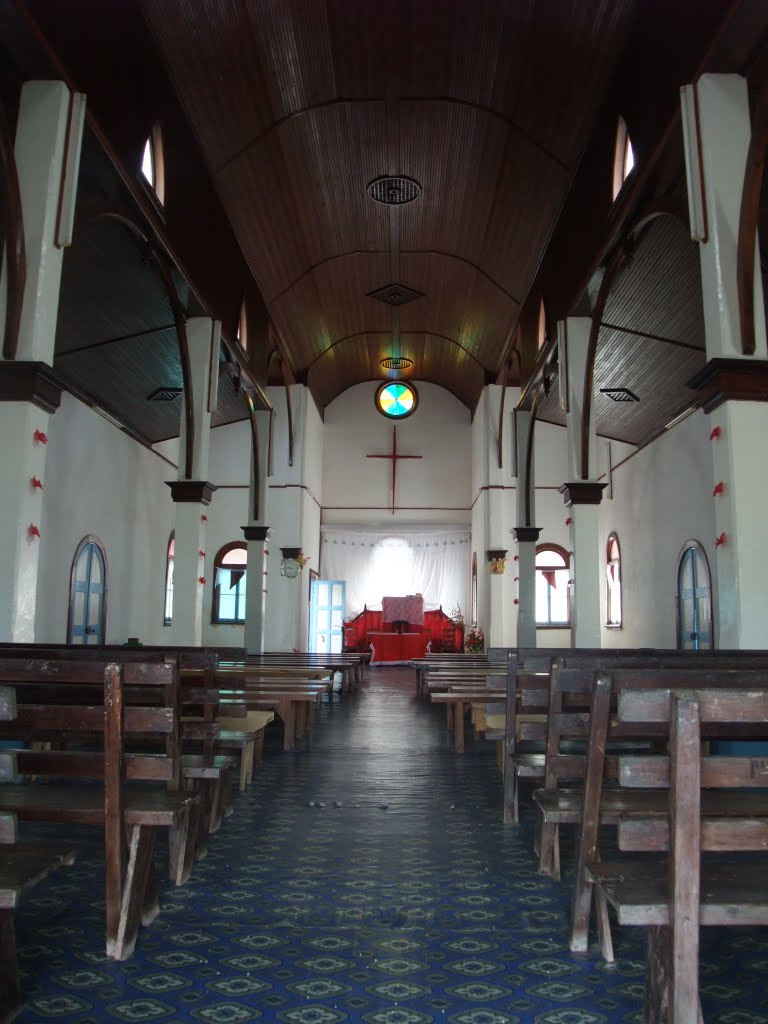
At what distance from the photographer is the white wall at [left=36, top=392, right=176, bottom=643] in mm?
9766

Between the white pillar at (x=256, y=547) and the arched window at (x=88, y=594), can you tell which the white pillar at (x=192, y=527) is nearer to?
the arched window at (x=88, y=594)

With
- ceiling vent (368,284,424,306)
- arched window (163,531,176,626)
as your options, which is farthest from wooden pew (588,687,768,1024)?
arched window (163,531,176,626)

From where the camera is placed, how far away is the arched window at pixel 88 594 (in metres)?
10.4

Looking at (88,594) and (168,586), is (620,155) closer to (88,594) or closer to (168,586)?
(88,594)

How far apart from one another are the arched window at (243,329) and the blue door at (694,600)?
6.56m

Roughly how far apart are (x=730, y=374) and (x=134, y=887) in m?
4.04

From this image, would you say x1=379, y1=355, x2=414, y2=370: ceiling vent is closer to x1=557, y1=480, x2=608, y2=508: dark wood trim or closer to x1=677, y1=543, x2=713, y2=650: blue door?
x1=677, y1=543, x2=713, y2=650: blue door

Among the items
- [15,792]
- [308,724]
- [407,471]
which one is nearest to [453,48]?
[308,724]

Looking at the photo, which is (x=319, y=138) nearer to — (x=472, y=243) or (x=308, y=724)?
(x=472, y=243)

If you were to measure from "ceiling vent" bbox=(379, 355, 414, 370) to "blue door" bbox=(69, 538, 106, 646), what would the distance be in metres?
7.58

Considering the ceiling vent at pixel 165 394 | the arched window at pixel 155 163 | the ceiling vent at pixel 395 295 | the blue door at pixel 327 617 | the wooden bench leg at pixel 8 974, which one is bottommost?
the wooden bench leg at pixel 8 974

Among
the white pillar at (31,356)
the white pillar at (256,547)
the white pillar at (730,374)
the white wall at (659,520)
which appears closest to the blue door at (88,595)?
the white pillar at (256,547)

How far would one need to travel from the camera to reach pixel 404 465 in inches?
722

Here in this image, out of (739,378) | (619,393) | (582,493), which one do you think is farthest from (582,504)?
(739,378)
